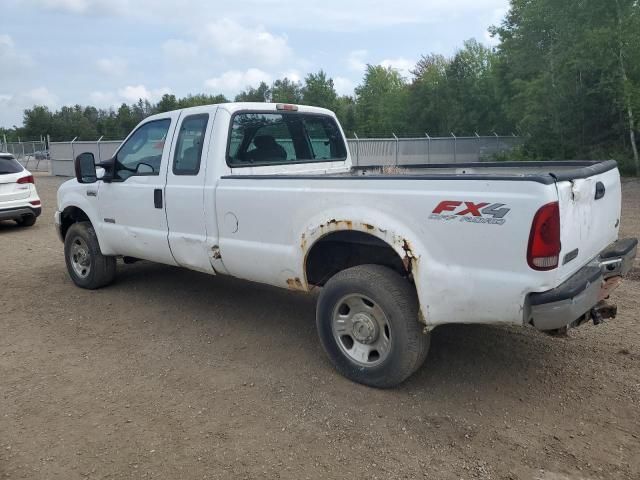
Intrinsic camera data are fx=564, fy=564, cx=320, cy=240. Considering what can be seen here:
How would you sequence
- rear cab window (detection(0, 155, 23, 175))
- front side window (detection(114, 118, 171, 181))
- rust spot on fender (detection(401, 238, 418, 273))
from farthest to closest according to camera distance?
rear cab window (detection(0, 155, 23, 175)) → front side window (detection(114, 118, 171, 181)) → rust spot on fender (detection(401, 238, 418, 273))

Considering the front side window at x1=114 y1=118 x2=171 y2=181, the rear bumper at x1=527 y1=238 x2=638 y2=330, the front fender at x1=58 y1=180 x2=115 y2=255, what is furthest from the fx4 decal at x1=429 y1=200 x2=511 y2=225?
the front fender at x1=58 y1=180 x2=115 y2=255

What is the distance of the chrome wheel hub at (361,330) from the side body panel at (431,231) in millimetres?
417

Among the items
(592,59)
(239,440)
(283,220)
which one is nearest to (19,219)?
(283,220)

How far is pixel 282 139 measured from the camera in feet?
18.0

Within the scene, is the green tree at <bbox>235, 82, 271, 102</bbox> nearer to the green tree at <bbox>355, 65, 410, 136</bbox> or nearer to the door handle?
the green tree at <bbox>355, 65, 410, 136</bbox>

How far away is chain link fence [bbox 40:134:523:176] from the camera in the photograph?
24664 mm

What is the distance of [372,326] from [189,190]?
2121 millimetres

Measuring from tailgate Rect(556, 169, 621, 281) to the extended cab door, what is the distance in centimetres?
348

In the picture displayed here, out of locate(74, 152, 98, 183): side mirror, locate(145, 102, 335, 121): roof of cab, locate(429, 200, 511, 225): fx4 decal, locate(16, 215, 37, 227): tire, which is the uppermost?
locate(145, 102, 335, 121): roof of cab

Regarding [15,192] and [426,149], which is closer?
[15,192]

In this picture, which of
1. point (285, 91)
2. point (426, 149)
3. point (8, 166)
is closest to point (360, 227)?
point (8, 166)

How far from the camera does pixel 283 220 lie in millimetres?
4195

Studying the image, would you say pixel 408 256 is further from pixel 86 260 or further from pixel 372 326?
pixel 86 260

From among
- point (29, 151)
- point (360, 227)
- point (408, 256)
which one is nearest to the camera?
point (408, 256)
